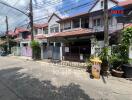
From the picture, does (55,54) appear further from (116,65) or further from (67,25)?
(116,65)

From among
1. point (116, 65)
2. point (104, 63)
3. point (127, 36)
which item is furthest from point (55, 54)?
point (127, 36)

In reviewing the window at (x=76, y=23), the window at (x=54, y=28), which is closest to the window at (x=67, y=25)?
the window at (x=76, y=23)

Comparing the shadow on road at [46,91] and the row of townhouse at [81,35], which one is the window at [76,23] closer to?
the row of townhouse at [81,35]

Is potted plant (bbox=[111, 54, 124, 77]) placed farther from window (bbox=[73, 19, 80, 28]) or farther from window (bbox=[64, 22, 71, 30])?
window (bbox=[64, 22, 71, 30])

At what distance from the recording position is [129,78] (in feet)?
39.8

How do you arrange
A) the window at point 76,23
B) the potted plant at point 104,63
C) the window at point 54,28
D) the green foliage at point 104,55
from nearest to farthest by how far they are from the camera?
the potted plant at point 104,63, the green foliage at point 104,55, the window at point 76,23, the window at point 54,28

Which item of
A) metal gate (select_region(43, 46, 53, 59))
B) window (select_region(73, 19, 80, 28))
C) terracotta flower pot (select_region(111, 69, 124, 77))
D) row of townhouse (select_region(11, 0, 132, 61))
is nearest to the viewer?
terracotta flower pot (select_region(111, 69, 124, 77))

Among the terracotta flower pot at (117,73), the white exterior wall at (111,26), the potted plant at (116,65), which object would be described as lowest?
the terracotta flower pot at (117,73)

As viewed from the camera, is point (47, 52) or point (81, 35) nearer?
point (81, 35)

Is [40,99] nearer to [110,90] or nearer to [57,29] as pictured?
[110,90]

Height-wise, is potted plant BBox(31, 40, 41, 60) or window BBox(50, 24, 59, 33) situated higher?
window BBox(50, 24, 59, 33)

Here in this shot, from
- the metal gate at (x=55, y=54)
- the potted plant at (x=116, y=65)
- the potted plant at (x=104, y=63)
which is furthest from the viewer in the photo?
the metal gate at (x=55, y=54)

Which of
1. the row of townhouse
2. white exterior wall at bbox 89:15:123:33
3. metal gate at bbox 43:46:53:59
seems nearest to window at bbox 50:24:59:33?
the row of townhouse

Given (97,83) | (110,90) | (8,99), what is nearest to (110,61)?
(97,83)
